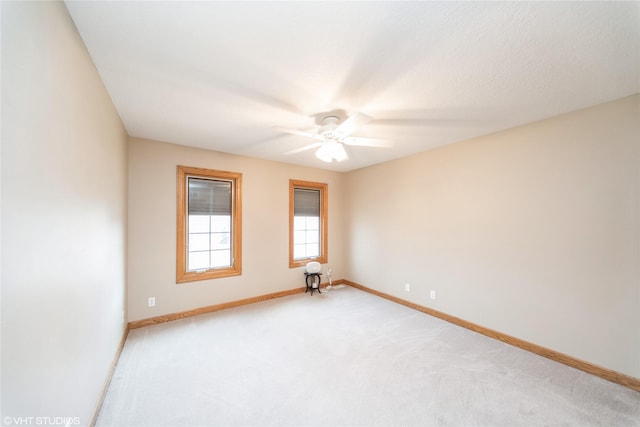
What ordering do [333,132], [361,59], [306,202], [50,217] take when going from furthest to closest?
[306,202]
[333,132]
[361,59]
[50,217]

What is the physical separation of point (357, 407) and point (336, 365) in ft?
1.75

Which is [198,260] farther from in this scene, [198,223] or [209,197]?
[209,197]

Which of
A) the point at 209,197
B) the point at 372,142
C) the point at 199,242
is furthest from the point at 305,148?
the point at 199,242

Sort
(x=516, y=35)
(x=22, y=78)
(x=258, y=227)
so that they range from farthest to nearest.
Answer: (x=258, y=227), (x=516, y=35), (x=22, y=78)

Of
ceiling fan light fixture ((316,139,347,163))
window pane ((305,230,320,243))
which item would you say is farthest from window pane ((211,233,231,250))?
ceiling fan light fixture ((316,139,347,163))

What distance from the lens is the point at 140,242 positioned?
314cm

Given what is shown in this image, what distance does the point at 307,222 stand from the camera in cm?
486

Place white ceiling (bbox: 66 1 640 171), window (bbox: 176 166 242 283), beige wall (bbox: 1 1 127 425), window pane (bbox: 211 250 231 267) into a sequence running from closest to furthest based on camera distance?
beige wall (bbox: 1 1 127 425)
white ceiling (bbox: 66 1 640 171)
window (bbox: 176 166 242 283)
window pane (bbox: 211 250 231 267)

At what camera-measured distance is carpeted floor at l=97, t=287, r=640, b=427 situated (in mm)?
1738

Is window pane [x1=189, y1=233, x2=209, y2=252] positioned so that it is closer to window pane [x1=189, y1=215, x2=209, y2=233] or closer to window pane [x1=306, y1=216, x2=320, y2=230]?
window pane [x1=189, y1=215, x2=209, y2=233]

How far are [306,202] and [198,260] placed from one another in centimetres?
215

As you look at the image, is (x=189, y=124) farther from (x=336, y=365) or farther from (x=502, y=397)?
(x=502, y=397)

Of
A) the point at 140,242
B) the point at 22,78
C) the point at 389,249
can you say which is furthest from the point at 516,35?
the point at 140,242

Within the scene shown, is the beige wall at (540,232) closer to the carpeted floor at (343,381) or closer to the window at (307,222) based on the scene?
the carpeted floor at (343,381)
